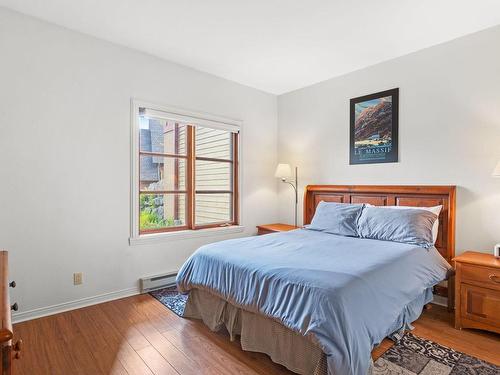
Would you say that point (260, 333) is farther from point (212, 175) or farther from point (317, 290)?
point (212, 175)

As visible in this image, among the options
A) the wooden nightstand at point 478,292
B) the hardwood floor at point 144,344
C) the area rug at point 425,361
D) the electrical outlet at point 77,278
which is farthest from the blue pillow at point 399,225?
the electrical outlet at point 77,278

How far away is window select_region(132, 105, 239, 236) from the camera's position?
3.45 m

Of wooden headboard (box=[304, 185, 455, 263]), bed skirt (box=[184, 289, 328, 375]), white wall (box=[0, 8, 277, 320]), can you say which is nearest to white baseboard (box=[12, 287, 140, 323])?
white wall (box=[0, 8, 277, 320])

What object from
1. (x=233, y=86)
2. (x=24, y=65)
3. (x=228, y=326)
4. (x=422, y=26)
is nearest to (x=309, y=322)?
(x=228, y=326)

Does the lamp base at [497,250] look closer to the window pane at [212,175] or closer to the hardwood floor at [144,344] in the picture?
the hardwood floor at [144,344]

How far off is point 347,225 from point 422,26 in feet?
6.56

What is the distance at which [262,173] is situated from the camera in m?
4.61

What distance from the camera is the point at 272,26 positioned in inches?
109

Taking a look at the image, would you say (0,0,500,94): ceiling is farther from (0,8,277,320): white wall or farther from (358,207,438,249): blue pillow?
(358,207,438,249): blue pillow

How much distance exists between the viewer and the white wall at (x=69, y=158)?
102 inches

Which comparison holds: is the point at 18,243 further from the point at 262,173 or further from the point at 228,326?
the point at 262,173

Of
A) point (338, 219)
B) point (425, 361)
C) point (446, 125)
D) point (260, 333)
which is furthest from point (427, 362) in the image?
point (446, 125)

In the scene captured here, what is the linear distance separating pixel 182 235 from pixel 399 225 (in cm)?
240

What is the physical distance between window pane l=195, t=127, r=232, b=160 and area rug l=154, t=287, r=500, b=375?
296 cm
